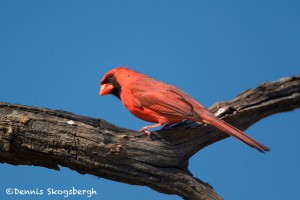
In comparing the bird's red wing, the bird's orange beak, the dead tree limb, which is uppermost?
the bird's orange beak

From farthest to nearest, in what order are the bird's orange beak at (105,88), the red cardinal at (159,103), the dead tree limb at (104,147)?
the bird's orange beak at (105,88) < the red cardinal at (159,103) < the dead tree limb at (104,147)

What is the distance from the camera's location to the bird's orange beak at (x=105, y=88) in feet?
10.3

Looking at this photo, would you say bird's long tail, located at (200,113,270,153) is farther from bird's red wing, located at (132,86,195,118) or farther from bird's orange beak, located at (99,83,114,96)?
bird's orange beak, located at (99,83,114,96)

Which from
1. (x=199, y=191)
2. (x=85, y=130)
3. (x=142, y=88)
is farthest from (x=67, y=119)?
(x=199, y=191)

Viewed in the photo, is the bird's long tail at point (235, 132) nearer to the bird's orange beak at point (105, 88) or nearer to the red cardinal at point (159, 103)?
the red cardinal at point (159, 103)

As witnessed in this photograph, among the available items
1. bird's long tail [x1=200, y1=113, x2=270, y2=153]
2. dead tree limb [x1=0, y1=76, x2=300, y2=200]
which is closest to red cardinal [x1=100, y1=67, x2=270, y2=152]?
bird's long tail [x1=200, y1=113, x2=270, y2=153]

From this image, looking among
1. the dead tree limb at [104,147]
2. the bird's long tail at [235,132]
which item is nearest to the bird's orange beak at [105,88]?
the dead tree limb at [104,147]

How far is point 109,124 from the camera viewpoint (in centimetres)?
261

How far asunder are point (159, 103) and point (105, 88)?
58 cm

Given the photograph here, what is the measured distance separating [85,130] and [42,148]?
28cm

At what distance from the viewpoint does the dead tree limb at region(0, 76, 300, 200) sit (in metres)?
2.40

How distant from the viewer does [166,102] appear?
9.08 feet

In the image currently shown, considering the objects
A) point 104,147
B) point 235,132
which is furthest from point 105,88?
point 235,132

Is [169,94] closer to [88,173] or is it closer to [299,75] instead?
[88,173]
